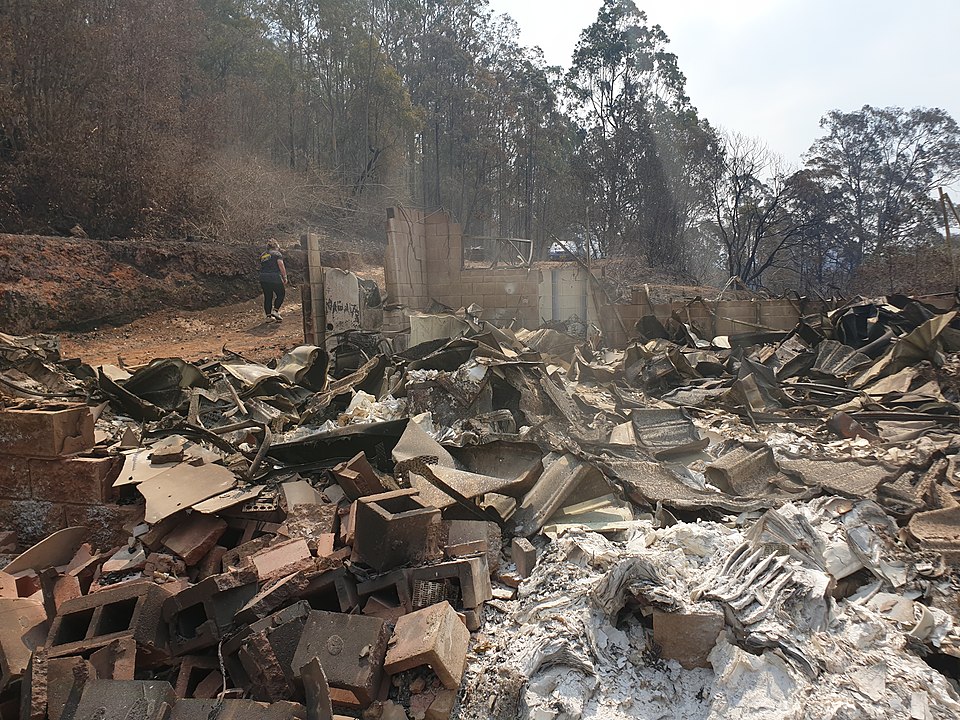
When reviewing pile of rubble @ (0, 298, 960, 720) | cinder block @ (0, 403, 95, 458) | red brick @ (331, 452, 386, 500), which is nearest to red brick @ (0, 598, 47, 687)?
pile of rubble @ (0, 298, 960, 720)

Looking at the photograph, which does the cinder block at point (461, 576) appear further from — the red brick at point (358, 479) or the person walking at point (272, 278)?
the person walking at point (272, 278)

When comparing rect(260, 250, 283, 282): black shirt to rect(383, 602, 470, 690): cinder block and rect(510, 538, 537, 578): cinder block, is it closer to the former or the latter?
rect(510, 538, 537, 578): cinder block

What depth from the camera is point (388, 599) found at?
2.68 meters

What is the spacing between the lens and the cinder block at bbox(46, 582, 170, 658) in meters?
2.44

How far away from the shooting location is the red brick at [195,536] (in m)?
3.05

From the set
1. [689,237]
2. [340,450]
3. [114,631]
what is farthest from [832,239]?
[114,631]

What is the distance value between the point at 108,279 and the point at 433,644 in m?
11.5

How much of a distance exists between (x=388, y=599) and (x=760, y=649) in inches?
62.2

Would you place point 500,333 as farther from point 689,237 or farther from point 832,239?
point 689,237

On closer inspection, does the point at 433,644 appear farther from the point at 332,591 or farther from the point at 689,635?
the point at 689,635

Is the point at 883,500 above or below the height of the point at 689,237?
below

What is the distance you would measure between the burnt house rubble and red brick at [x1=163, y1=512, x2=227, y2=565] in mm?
13

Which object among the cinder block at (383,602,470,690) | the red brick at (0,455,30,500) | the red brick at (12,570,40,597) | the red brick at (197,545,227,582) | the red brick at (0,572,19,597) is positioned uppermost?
the red brick at (0,455,30,500)

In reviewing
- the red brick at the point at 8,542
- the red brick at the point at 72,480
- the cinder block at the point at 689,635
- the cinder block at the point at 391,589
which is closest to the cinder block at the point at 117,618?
the cinder block at the point at 391,589
